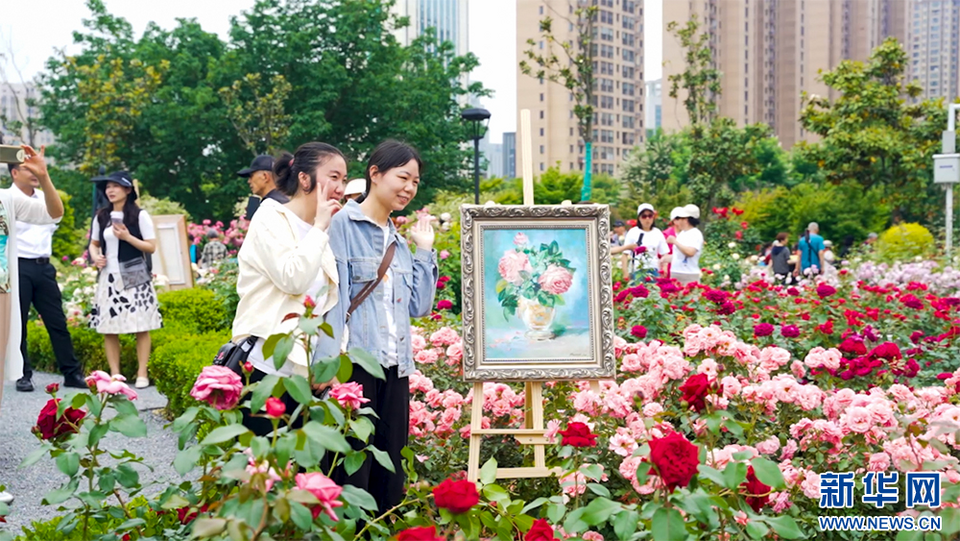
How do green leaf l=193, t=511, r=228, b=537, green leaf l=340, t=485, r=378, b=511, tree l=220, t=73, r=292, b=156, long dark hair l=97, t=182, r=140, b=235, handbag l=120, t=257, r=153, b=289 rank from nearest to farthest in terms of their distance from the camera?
green leaf l=193, t=511, r=228, b=537
green leaf l=340, t=485, r=378, b=511
long dark hair l=97, t=182, r=140, b=235
handbag l=120, t=257, r=153, b=289
tree l=220, t=73, r=292, b=156

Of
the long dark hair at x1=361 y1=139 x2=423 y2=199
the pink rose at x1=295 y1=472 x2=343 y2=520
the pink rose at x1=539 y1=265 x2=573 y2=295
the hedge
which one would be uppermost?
the long dark hair at x1=361 y1=139 x2=423 y2=199

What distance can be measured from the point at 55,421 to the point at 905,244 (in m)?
15.7

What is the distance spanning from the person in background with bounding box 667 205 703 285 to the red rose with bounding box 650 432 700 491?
618 centimetres

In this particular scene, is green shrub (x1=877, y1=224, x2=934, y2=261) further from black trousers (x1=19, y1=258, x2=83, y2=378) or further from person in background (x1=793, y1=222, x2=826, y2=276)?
black trousers (x1=19, y1=258, x2=83, y2=378)

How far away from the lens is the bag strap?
3.30 metres

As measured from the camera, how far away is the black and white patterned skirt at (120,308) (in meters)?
6.97

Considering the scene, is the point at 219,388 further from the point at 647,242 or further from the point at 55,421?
the point at 647,242

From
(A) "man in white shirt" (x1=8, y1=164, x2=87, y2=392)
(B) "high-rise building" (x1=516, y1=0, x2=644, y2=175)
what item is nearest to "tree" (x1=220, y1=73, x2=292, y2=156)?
(A) "man in white shirt" (x1=8, y1=164, x2=87, y2=392)

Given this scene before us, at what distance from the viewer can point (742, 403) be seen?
11.8 ft

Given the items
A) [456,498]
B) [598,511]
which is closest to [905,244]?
[598,511]

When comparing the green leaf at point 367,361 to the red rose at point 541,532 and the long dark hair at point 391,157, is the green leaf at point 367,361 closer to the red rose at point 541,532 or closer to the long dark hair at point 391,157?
the red rose at point 541,532

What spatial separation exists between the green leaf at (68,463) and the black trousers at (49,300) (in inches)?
192

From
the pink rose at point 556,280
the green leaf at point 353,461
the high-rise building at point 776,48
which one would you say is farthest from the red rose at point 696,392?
the high-rise building at point 776,48

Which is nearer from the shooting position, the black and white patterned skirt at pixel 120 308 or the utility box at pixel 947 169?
the black and white patterned skirt at pixel 120 308
